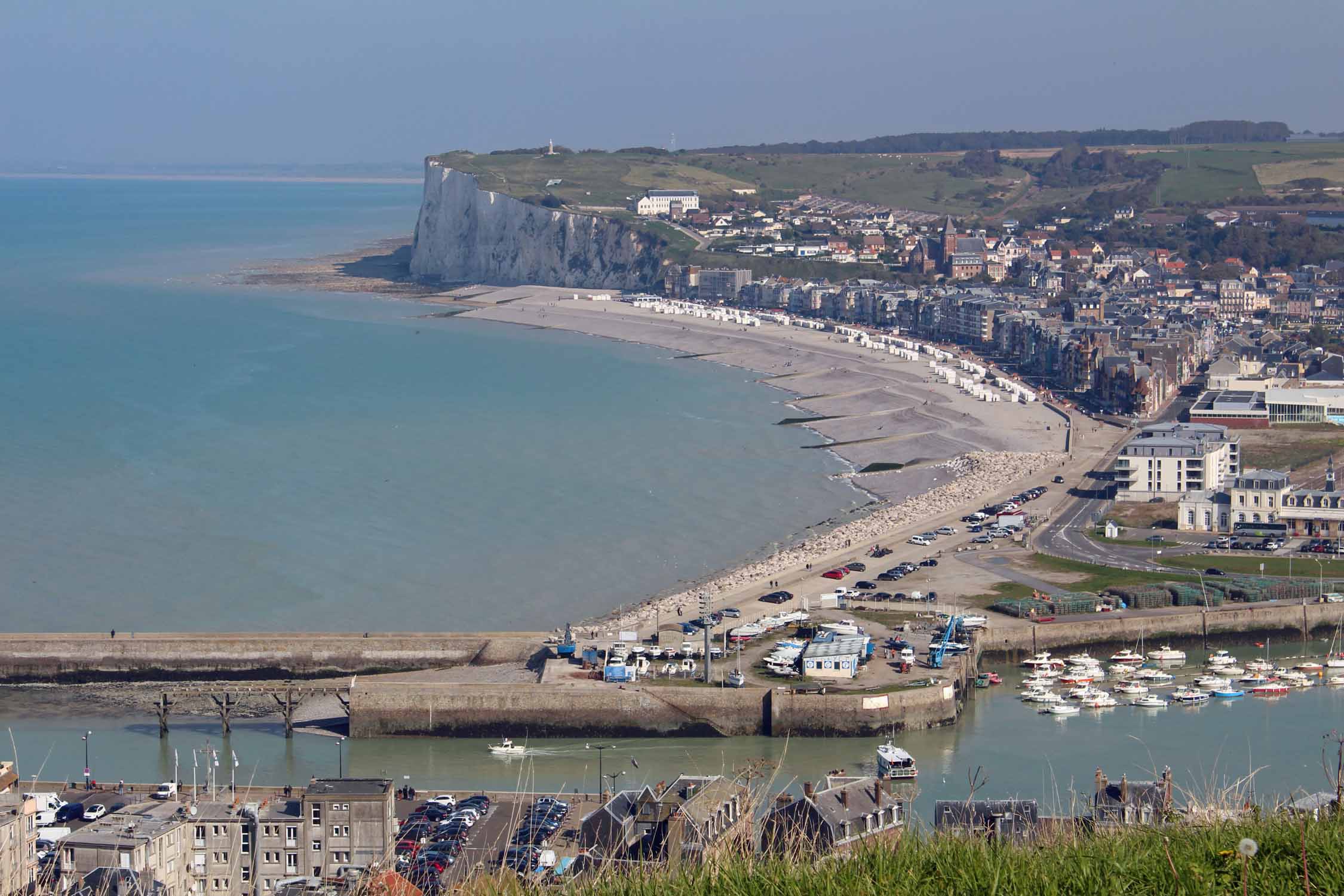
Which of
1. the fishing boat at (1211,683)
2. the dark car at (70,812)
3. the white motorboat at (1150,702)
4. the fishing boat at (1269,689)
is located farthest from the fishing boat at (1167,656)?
the dark car at (70,812)

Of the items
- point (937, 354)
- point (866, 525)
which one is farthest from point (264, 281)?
point (866, 525)

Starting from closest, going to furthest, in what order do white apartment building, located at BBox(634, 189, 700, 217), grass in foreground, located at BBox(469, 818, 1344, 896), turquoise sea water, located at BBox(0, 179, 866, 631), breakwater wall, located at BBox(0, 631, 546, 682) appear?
grass in foreground, located at BBox(469, 818, 1344, 896), breakwater wall, located at BBox(0, 631, 546, 682), turquoise sea water, located at BBox(0, 179, 866, 631), white apartment building, located at BBox(634, 189, 700, 217)

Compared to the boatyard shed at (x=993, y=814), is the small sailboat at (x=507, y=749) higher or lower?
lower

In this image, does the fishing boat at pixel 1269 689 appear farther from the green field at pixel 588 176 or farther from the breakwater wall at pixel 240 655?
the green field at pixel 588 176

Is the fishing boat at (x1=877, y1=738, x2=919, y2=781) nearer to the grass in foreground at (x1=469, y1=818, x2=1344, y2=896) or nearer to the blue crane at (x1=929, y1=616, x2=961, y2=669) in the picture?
the blue crane at (x1=929, y1=616, x2=961, y2=669)

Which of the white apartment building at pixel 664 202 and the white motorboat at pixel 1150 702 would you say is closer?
the white motorboat at pixel 1150 702

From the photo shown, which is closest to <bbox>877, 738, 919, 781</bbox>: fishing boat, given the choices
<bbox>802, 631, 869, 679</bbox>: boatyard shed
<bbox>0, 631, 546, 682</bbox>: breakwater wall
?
<bbox>802, 631, 869, 679</bbox>: boatyard shed

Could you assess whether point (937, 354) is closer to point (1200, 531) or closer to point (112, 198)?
point (1200, 531)
